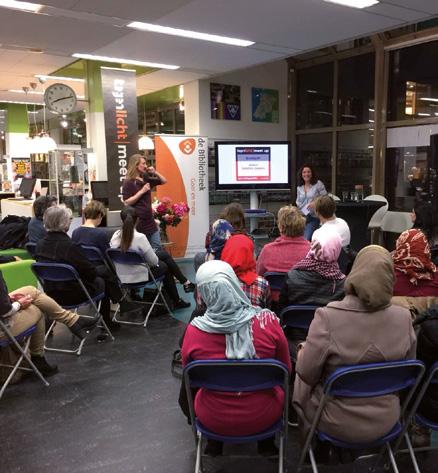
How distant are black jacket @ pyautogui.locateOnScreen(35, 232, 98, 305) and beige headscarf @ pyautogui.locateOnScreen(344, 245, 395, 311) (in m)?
2.50

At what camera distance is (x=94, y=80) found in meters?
7.59

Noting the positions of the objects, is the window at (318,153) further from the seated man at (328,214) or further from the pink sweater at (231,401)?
the pink sweater at (231,401)

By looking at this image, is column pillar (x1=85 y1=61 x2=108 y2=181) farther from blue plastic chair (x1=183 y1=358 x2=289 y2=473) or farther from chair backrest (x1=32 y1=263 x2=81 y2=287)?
blue plastic chair (x1=183 y1=358 x2=289 y2=473)

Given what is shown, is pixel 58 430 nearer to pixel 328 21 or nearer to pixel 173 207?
pixel 173 207

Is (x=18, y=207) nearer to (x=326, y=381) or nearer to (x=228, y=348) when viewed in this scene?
(x=228, y=348)

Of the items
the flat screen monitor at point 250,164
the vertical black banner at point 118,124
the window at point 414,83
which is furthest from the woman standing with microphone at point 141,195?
the window at point 414,83

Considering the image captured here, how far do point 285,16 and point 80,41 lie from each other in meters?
2.44

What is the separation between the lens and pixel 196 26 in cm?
502

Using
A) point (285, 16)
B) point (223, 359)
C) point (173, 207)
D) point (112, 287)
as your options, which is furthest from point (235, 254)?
point (173, 207)

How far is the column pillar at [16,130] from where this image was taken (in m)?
13.4

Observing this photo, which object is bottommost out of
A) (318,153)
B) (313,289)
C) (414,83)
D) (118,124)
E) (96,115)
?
(313,289)

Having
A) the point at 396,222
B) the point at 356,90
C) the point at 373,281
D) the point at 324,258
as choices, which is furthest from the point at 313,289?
the point at 356,90

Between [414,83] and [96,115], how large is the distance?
5.15 metres

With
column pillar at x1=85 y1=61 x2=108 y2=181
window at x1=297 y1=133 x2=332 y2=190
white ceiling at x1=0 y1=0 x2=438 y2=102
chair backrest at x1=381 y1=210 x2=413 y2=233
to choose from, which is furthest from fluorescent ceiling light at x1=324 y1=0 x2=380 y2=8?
window at x1=297 y1=133 x2=332 y2=190
